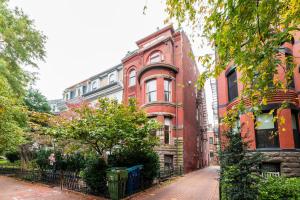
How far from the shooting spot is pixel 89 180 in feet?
32.5

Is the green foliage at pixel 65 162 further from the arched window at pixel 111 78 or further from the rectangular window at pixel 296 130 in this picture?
the rectangular window at pixel 296 130

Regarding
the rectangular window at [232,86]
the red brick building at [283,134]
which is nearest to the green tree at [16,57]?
the red brick building at [283,134]

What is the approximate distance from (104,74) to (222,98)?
713 inches

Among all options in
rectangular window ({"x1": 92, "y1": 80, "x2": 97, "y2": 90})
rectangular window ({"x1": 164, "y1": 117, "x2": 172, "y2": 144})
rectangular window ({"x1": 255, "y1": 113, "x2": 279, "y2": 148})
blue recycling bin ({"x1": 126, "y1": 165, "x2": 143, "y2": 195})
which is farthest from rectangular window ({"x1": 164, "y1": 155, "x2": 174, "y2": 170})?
rectangular window ({"x1": 92, "y1": 80, "x2": 97, "y2": 90})

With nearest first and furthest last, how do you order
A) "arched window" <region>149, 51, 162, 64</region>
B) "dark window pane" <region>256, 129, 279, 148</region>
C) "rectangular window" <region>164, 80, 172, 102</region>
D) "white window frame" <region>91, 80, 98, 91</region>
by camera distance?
1. "dark window pane" <region>256, 129, 279, 148</region>
2. "rectangular window" <region>164, 80, 172, 102</region>
3. "arched window" <region>149, 51, 162, 64</region>
4. "white window frame" <region>91, 80, 98, 91</region>

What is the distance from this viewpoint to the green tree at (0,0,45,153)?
40.7 feet

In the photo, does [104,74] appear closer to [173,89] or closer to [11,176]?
[173,89]

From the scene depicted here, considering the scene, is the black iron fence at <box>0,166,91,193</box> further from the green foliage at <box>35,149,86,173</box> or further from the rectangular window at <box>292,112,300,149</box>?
the rectangular window at <box>292,112,300,149</box>

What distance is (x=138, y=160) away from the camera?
11.2 metres

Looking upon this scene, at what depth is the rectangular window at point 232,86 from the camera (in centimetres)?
1405

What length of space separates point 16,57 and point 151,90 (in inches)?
454

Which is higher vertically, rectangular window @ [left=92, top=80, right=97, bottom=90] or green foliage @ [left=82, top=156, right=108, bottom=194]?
rectangular window @ [left=92, top=80, right=97, bottom=90]

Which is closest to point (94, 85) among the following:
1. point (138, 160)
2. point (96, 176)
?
point (138, 160)

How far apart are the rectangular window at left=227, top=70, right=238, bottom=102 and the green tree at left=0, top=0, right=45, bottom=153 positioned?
47.5 ft
